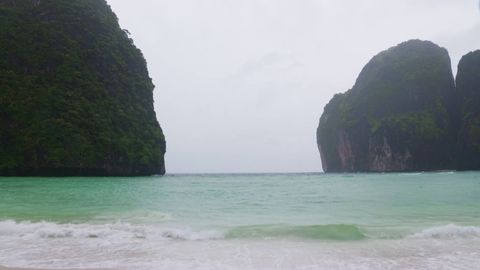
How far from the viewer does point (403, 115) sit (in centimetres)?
7150

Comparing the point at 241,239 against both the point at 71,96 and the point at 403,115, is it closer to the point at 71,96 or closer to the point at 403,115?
the point at 71,96

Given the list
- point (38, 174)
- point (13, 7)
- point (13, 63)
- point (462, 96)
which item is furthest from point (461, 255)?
point (462, 96)

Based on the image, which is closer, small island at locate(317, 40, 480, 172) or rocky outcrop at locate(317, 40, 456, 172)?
small island at locate(317, 40, 480, 172)

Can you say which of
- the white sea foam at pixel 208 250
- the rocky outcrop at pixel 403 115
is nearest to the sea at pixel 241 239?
the white sea foam at pixel 208 250

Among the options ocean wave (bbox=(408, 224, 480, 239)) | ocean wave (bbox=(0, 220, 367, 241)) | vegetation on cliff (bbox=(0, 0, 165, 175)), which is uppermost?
vegetation on cliff (bbox=(0, 0, 165, 175))

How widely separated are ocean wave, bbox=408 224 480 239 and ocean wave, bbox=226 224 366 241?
98 centimetres

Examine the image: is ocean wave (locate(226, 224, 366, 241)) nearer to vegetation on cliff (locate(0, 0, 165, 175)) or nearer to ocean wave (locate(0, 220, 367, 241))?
ocean wave (locate(0, 220, 367, 241))

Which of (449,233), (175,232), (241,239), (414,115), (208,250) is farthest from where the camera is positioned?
(414,115)

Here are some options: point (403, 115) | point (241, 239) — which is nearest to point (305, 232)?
point (241, 239)

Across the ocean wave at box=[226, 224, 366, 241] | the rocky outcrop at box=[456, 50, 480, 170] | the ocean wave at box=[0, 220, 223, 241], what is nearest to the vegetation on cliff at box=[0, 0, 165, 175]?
the ocean wave at box=[0, 220, 223, 241]

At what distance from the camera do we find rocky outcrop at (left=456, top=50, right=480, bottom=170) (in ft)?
213

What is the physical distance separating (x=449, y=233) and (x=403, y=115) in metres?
68.4

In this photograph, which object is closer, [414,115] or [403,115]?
[414,115]

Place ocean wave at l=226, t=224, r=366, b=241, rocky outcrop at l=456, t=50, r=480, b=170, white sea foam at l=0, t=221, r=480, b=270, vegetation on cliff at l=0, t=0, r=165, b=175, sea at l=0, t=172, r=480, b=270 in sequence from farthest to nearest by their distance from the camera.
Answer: rocky outcrop at l=456, t=50, r=480, b=170 → vegetation on cliff at l=0, t=0, r=165, b=175 → ocean wave at l=226, t=224, r=366, b=241 → sea at l=0, t=172, r=480, b=270 → white sea foam at l=0, t=221, r=480, b=270
